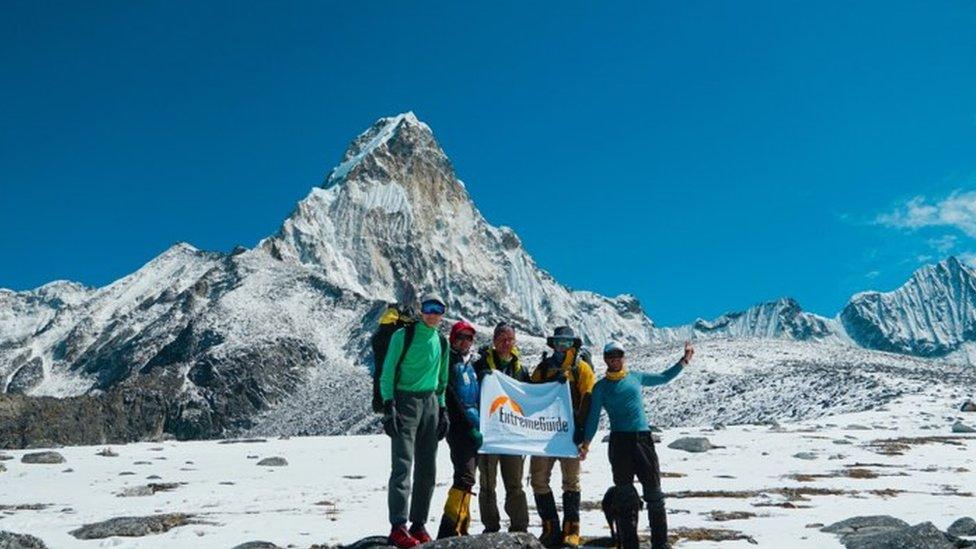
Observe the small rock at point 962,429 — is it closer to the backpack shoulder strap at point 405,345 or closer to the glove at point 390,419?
Answer: the backpack shoulder strap at point 405,345

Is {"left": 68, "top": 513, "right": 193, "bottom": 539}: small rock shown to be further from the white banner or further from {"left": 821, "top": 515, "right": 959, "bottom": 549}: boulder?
{"left": 821, "top": 515, "right": 959, "bottom": 549}: boulder

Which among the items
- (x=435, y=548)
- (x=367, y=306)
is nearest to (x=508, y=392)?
(x=435, y=548)

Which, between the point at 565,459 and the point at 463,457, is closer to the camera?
the point at 463,457

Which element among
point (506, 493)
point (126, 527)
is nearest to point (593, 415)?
point (506, 493)

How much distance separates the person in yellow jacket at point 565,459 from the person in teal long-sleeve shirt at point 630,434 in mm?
317

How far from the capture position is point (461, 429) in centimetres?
1068

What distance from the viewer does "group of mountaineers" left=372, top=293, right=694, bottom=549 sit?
996 centimetres

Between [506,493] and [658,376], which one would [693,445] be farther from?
[506,493]

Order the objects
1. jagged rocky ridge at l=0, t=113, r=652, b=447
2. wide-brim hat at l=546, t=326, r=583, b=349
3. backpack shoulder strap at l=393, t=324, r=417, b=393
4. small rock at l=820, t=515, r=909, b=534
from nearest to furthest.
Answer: backpack shoulder strap at l=393, t=324, r=417, b=393
small rock at l=820, t=515, r=909, b=534
wide-brim hat at l=546, t=326, r=583, b=349
jagged rocky ridge at l=0, t=113, r=652, b=447

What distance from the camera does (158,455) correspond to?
2794 centimetres

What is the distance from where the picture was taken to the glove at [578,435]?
11.2 metres

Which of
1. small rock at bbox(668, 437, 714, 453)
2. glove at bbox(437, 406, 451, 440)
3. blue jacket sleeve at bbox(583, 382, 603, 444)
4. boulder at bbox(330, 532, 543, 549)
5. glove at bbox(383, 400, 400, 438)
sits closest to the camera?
boulder at bbox(330, 532, 543, 549)

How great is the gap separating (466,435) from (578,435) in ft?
5.43

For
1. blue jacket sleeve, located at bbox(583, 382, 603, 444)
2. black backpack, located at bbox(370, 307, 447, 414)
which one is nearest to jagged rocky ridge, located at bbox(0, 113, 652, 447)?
blue jacket sleeve, located at bbox(583, 382, 603, 444)
